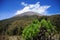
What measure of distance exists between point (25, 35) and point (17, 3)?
1.05 m

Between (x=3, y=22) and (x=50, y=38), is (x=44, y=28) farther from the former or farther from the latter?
(x=3, y=22)

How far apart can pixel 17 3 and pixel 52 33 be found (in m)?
1.44

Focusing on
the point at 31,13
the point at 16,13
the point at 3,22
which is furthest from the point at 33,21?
the point at 3,22

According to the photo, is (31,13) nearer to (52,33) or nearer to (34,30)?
(34,30)

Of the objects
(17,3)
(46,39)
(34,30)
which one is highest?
(17,3)

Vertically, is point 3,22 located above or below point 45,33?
above

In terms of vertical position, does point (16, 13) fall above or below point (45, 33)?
above

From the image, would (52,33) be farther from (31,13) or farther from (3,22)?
(3,22)

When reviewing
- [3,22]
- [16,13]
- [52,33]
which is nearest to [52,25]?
[52,33]

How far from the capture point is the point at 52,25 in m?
5.18

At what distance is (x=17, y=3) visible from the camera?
17.3 feet

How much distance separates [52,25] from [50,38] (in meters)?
0.41

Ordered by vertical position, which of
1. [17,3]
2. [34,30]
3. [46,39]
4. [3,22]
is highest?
[17,3]

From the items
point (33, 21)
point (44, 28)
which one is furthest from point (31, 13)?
point (44, 28)
